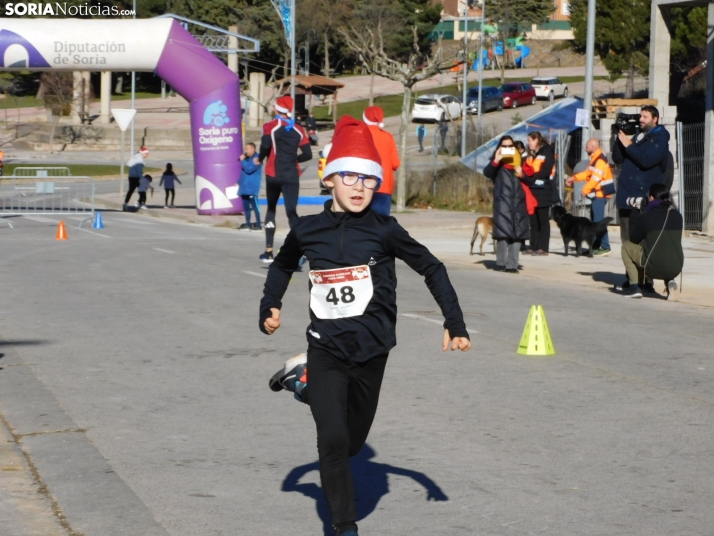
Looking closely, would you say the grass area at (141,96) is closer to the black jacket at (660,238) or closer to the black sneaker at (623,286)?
the black sneaker at (623,286)

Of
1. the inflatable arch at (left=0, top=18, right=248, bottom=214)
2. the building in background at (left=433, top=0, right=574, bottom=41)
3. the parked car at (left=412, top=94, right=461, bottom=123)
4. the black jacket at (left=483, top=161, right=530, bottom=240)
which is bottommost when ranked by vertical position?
the black jacket at (left=483, top=161, right=530, bottom=240)

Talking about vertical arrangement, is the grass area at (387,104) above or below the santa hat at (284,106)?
above

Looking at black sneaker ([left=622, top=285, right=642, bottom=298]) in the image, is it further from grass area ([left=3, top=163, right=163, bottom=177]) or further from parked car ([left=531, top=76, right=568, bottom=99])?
parked car ([left=531, top=76, right=568, bottom=99])

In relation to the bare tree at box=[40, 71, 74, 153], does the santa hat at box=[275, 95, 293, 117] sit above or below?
below

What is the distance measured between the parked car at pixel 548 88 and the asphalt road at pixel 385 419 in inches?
2238

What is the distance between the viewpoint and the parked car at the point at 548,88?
67.8 metres

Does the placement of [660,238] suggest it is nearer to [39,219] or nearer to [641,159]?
[641,159]

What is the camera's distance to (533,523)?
5.03m

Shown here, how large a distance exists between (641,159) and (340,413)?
9152 millimetres

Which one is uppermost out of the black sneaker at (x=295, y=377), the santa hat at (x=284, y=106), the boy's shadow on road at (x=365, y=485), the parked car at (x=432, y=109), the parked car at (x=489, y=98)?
the parked car at (x=489, y=98)

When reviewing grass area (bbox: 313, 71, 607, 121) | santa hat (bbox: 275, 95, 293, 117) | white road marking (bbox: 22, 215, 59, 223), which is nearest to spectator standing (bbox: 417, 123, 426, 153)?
grass area (bbox: 313, 71, 607, 121)

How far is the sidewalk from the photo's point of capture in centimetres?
1488

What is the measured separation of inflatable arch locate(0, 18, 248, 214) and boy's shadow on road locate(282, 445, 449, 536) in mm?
20559

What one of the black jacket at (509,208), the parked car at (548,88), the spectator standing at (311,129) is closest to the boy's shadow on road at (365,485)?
the black jacket at (509,208)
